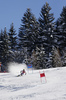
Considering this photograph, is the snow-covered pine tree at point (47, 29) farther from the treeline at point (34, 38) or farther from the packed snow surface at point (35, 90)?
the packed snow surface at point (35, 90)

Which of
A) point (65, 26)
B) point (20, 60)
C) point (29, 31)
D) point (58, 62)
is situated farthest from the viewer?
point (29, 31)

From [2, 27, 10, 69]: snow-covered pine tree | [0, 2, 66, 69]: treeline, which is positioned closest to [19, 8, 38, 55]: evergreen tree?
[0, 2, 66, 69]: treeline

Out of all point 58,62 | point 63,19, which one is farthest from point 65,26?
point 58,62

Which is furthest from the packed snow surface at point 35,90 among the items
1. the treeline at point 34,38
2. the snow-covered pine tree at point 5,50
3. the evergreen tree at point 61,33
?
the snow-covered pine tree at point 5,50

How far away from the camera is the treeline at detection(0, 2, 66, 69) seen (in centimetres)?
4069

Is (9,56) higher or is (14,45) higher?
(14,45)

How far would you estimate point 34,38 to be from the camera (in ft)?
143

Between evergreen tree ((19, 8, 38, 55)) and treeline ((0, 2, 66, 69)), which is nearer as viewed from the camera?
treeline ((0, 2, 66, 69))

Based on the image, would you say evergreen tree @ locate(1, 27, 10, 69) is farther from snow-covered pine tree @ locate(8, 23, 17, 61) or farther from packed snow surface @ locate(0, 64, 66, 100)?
packed snow surface @ locate(0, 64, 66, 100)

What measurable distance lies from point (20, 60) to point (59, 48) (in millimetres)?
10275

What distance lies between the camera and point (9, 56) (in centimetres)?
4422

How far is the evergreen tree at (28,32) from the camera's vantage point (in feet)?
143

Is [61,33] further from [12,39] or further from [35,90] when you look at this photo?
[35,90]

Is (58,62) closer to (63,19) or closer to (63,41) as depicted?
(63,41)
